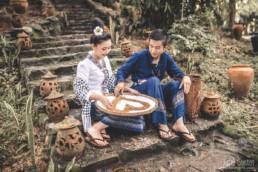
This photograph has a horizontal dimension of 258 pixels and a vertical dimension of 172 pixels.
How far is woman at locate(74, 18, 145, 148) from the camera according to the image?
6.31 feet

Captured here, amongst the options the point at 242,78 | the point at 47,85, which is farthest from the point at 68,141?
the point at 242,78

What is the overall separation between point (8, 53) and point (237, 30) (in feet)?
25.8

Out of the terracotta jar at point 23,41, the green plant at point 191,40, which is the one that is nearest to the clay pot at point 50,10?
the terracotta jar at point 23,41

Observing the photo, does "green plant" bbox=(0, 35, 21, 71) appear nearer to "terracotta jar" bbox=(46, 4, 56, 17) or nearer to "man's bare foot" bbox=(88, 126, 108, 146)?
"terracotta jar" bbox=(46, 4, 56, 17)

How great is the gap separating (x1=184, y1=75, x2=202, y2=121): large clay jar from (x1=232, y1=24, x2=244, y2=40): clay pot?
6.31 m

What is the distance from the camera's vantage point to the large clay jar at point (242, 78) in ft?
11.9

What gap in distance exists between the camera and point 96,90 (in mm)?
2184

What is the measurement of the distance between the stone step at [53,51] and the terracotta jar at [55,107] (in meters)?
1.85

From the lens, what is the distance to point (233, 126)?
267 cm

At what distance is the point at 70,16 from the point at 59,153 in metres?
5.69

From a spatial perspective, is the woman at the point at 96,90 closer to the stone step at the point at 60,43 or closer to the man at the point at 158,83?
the man at the point at 158,83

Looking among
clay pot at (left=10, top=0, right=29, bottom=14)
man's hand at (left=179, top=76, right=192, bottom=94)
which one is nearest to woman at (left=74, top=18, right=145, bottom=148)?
man's hand at (left=179, top=76, right=192, bottom=94)

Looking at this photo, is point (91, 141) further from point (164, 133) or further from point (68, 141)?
point (164, 133)

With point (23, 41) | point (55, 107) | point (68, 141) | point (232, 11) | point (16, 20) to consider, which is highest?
point (232, 11)
